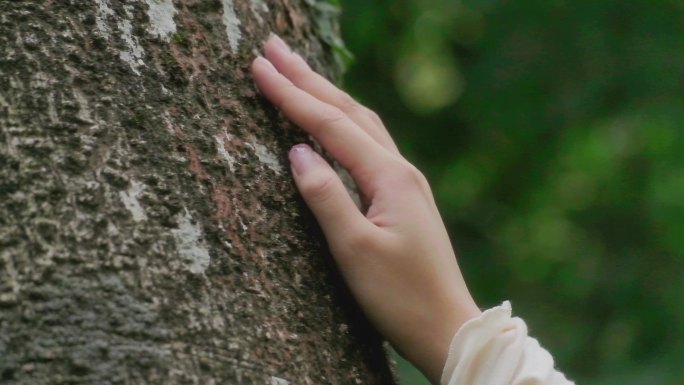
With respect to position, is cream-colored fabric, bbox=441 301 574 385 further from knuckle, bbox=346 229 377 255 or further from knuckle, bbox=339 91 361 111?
knuckle, bbox=339 91 361 111

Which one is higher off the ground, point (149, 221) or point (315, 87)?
point (315, 87)

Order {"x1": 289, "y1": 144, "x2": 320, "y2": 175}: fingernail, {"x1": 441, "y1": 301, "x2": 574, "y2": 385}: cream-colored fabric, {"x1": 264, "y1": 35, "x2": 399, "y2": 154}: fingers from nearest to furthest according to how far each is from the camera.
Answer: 1. {"x1": 441, "y1": 301, "x2": 574, "y2": 385}: cream-colored fabric
2. {"x1": 289, "y1": 144, "x2": 320, "y2": 175}: fingernail
3. {"x1": 264, "y1": 35, "x2": 399, "y2": 154}: fingers

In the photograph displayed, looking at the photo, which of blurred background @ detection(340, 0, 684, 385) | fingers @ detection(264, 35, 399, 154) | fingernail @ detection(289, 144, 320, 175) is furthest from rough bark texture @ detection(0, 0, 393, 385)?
blurred background @ detection(340, 0, 684, 385)

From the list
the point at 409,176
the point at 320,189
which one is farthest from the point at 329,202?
the point at 409,176

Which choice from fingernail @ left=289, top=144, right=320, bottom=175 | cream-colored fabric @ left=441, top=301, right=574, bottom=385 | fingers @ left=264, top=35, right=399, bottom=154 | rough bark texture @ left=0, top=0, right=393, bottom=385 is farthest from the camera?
fingers @ left=264, top=35, right=399, bottom=154

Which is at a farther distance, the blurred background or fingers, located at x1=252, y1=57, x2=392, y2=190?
the blurred background

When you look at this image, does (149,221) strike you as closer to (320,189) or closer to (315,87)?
(320,189)

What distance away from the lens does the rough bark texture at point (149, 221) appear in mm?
1019

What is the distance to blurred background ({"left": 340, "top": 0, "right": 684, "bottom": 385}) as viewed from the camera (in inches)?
148

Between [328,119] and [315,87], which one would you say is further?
[315,87]

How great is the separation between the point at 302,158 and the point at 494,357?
41 cm

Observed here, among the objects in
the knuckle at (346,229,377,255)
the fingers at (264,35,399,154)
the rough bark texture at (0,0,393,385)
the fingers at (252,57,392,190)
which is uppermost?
the fingers at (264,35,399,154)

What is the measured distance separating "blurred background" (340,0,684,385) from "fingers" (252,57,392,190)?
68.7 inches

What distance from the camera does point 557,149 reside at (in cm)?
436
